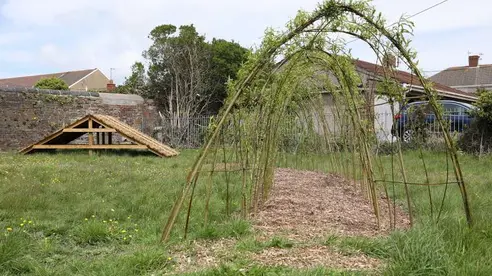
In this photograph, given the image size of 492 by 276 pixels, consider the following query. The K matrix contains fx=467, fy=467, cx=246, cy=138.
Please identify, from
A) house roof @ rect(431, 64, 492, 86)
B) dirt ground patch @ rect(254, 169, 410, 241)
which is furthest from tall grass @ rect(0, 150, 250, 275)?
house roof @ rect(431, 64, 492, 86)

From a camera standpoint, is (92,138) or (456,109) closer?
(92,138)

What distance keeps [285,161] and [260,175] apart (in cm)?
494

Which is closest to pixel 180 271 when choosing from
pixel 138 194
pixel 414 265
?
pixel 414 265

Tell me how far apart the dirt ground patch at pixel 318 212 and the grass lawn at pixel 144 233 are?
0.40 metres

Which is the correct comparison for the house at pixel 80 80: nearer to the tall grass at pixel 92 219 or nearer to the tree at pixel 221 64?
the tree at pixel 221 64

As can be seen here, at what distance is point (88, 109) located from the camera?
1853 cm

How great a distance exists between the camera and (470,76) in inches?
1438

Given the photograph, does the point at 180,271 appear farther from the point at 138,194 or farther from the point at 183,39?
the point at 183,39

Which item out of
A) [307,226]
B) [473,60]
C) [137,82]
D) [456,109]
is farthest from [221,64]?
[473,60]

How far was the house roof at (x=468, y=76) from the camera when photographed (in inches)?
1388

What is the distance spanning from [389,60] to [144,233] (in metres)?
3.26

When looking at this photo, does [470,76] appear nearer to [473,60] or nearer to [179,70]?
[473,60]

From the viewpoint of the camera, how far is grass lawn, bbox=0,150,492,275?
144 inches

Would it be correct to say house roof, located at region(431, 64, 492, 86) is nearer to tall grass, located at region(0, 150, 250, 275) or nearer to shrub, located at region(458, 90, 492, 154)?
shrub, located at region(458, 90, 492, 154)
